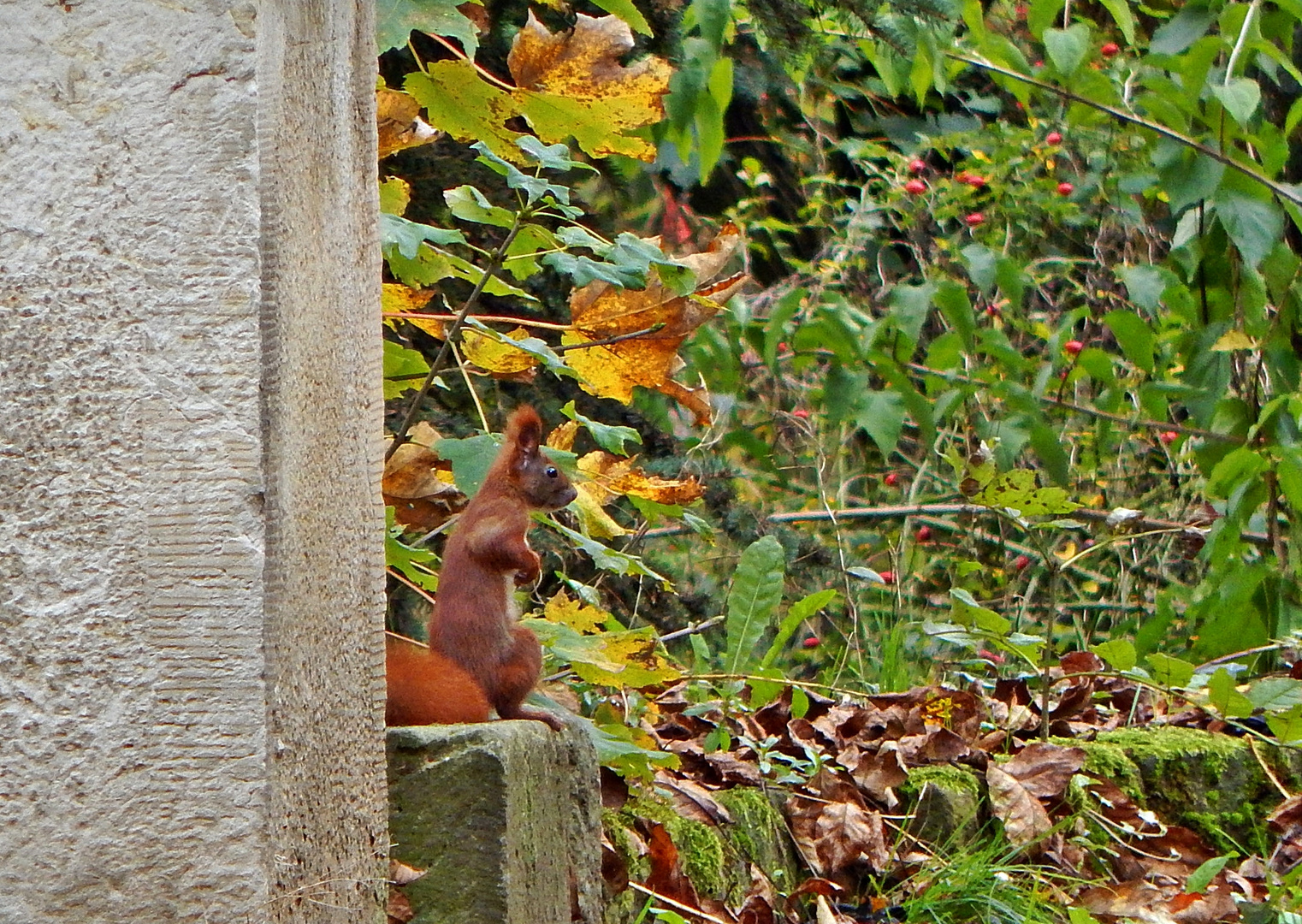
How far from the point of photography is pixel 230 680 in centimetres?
154

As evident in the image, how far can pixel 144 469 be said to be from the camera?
1554 mm

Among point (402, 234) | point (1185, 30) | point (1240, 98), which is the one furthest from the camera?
point (1185, 30)

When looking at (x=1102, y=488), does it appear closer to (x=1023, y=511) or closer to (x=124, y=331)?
(x=1023, y=511)

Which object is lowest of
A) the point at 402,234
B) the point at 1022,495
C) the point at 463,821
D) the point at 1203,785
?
the point at 1203,785

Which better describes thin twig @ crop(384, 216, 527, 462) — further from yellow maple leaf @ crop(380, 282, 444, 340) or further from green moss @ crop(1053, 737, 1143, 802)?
green moss @ crop(1053, 737, 1143, 802)

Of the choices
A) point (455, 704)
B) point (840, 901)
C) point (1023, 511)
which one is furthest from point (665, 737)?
point (455, 704)

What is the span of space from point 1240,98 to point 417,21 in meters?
2.40

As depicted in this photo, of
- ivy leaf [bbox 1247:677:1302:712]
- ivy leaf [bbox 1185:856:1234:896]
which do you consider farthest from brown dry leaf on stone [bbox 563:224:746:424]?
ivy leaf [bbox 1247:677:1302:712]

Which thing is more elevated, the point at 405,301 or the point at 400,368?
the point at 405,301

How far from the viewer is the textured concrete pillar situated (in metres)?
1.54

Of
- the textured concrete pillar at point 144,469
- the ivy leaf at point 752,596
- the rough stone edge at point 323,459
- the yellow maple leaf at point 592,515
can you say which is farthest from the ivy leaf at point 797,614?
the textured concrete pillar at point 144,469

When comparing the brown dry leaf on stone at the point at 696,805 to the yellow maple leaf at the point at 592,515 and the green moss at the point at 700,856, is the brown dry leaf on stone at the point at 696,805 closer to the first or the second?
the green moss at the point at 700,856

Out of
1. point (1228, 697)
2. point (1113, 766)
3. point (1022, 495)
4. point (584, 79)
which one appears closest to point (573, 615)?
point (584, 79)

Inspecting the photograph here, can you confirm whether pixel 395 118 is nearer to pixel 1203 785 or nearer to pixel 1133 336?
pixel 1133 336
